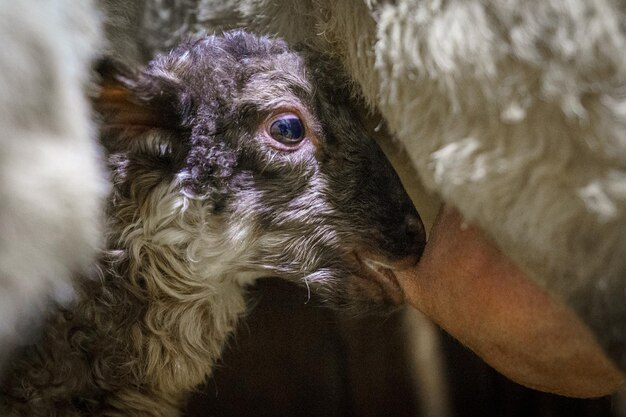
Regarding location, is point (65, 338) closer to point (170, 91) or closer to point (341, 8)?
point (170, 91)

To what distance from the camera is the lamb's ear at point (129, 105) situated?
84 centimetres

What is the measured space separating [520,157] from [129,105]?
538 mm

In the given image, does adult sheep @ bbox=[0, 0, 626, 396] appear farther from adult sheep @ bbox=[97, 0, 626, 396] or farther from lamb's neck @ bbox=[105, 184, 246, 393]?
lamb's neck @ bbox=[105, 184, 246, 393]

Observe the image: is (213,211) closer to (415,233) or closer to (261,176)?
(261,176)

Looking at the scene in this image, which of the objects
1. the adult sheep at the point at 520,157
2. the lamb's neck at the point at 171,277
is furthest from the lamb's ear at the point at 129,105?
the adult sheep at the point at 520,157

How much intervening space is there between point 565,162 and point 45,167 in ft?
1.62

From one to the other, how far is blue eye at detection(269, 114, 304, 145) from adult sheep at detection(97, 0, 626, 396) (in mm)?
160

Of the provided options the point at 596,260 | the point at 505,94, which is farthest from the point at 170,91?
the point at 596,260

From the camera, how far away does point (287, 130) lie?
3.15 ft

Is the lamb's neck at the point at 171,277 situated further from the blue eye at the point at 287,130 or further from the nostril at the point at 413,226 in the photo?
the nostril at the point at 413,226

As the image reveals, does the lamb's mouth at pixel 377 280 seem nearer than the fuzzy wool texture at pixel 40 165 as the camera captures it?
No

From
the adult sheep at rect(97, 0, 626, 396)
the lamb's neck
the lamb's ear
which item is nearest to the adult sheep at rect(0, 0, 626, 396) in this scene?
the adult sheep at rect(97, 0, 626, 396)

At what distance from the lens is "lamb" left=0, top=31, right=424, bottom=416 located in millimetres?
917

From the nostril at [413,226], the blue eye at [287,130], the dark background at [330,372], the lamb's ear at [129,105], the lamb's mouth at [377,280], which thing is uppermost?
the blue eye at [287,130]
